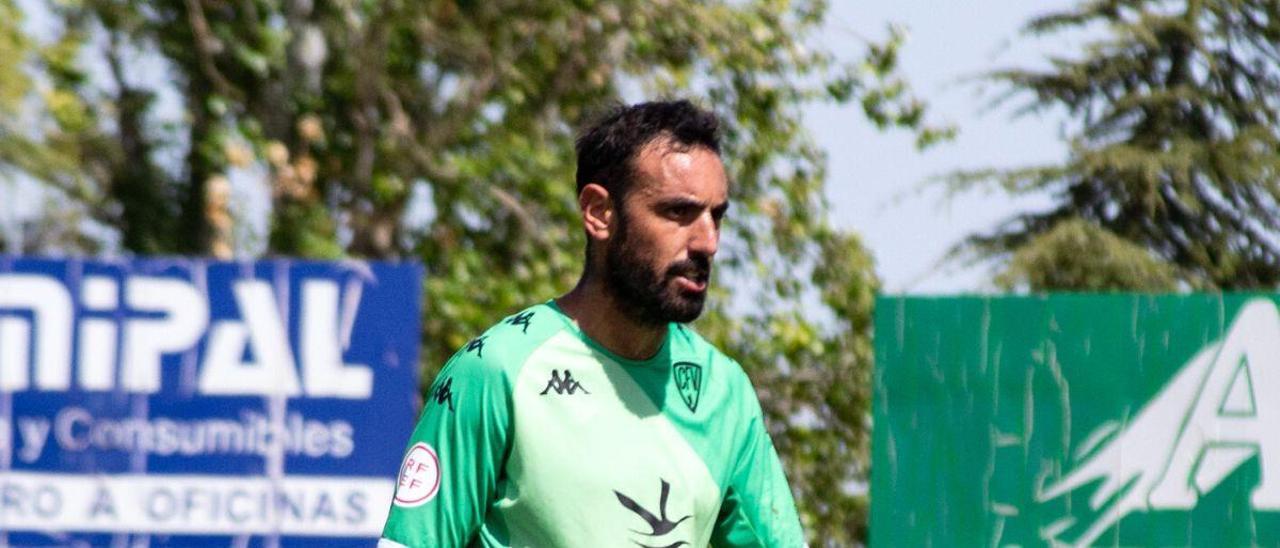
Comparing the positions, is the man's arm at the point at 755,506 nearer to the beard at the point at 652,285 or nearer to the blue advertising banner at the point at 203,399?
the beard at the point at 652,285

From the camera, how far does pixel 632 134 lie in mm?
3295

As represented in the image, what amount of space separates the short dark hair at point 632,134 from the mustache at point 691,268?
136mm

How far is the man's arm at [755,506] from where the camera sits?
3445 mm

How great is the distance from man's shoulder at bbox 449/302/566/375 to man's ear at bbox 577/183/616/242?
139mm

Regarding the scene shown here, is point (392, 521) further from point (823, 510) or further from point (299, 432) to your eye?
point (823, 510)

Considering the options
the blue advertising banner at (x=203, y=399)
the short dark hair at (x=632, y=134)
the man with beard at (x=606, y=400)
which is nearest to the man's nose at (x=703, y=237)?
the man with beard at (x=606, y=400)

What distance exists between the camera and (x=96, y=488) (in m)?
8.02

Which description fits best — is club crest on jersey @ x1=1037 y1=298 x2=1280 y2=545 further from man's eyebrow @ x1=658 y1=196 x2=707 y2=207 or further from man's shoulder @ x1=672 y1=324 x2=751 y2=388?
man's eyebrow @ x1=658 y1=196 x2=707 y2=207

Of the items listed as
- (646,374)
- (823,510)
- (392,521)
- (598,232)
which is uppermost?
(598,232)

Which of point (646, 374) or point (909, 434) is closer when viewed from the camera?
point (646, 374)

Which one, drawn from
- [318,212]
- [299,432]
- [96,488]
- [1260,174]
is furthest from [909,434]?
[318,212]

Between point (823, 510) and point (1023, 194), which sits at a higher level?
point (1023, 194)

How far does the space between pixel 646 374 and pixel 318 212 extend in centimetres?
883

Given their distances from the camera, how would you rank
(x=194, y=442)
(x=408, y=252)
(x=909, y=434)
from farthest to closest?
(x=408, y=252), (x=194, y=442), (x=909, y=434)
